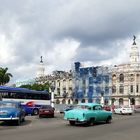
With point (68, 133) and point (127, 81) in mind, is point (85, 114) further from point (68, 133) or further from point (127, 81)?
Answer: point (127, 81)

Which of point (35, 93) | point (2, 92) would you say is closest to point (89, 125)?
point (2, 92)

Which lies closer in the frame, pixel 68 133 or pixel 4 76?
pixel 68 133

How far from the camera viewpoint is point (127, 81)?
12188 centimetres

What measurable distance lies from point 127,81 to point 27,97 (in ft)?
265

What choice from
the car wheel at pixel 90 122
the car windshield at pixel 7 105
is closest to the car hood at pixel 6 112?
the car windshield at pixel 7 105

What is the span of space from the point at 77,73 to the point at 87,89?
7.70m

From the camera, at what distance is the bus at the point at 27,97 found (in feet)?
136

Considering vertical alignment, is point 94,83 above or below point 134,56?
below

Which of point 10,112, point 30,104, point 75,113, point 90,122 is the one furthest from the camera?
point 30,104

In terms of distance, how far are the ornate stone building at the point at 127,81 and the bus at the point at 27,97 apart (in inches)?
2909

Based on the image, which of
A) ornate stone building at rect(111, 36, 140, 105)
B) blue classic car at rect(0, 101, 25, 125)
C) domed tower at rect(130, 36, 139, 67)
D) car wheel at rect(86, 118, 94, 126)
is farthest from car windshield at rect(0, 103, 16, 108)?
domed tower at rect(130, 36, 139, 67)

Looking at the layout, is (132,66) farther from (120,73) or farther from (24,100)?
(24,100)

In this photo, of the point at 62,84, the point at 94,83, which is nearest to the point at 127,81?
the point at 94,83

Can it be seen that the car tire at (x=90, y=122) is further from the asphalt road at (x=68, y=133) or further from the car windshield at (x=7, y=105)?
the car windshield at (x=7, y=105)
